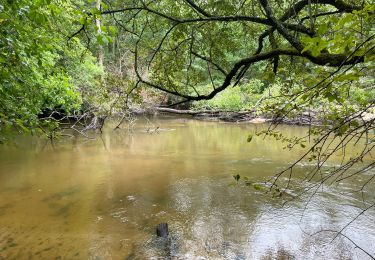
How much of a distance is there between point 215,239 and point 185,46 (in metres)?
3.55

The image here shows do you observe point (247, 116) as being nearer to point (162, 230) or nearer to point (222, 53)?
point (222, 53)

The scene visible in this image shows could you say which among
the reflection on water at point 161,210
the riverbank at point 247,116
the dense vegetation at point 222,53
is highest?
the dense vegetation at point 222,53

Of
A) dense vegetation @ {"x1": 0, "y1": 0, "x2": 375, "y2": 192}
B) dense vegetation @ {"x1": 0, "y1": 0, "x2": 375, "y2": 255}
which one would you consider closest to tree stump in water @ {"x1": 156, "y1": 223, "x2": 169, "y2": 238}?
dense vegetation @ {"x1": 0, "y1": 0, "x2": 375, "y2": 255}

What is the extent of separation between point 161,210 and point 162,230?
4.67 feet

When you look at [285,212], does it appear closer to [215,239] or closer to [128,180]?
[215,239]

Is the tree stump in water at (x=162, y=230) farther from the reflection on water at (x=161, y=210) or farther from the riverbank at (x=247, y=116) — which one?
the riverbank at (x=247, y=116)

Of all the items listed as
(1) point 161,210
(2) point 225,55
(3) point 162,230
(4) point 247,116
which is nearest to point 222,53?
(2) point 225,55

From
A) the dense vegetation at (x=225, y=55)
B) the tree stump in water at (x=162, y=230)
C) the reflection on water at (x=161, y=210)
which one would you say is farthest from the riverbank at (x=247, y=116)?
the tree stump in water at (x=162, y=230)

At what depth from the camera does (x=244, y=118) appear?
22906mm

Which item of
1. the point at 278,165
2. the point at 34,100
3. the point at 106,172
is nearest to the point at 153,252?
the point at 34,100

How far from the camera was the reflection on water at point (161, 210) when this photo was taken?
19.5 feet

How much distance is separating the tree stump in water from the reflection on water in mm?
145

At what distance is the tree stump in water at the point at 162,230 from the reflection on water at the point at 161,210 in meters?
0.15

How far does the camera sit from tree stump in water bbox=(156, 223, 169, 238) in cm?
635
